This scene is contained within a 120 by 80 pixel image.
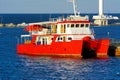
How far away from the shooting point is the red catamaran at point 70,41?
90125mm

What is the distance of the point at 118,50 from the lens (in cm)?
9406

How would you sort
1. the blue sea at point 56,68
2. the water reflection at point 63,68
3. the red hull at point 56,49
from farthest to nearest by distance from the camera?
the red hull at point 56,49 → the water reflection at point 63,68 → the blue sea at point 56,68

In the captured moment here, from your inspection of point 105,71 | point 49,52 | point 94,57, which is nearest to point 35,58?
point 49,52

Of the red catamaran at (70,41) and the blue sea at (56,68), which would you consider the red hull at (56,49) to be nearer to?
the red catamaran at (70,41)

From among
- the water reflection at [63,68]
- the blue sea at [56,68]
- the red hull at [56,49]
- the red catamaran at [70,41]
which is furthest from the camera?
the red catamaran at [70,41]

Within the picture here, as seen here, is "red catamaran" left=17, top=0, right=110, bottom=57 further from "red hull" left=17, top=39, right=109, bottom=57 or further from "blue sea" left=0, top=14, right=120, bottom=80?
"blue sea" left=0, top=14, right=120, bottom=80

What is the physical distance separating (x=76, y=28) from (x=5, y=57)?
11426 mm

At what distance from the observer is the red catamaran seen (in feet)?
296

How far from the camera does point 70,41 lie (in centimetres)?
8956

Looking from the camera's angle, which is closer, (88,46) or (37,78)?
(37,78)

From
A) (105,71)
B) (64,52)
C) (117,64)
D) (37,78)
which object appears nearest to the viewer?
(37,78)

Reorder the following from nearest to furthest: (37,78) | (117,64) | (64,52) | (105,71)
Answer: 1. (37,78)
2. (105,71)
3. (117,64)
4. (64,52)

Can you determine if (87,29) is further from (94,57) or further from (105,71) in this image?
(105,71)

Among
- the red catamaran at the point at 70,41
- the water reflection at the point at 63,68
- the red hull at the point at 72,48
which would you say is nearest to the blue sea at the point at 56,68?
the water reflection at the point at 63,68
